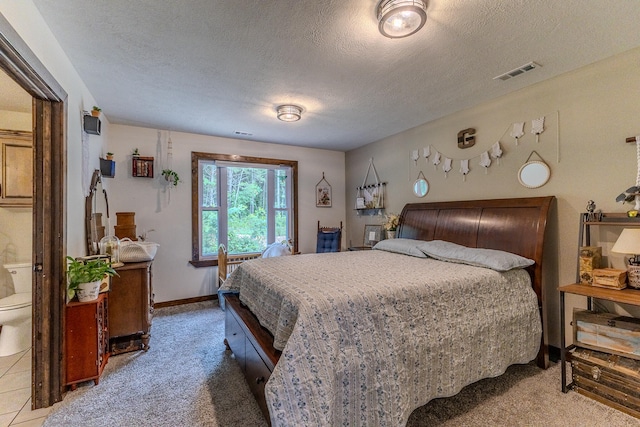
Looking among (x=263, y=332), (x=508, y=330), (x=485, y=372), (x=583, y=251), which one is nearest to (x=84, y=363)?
(x=263, y=332)

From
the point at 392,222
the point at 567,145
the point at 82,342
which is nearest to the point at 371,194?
the point at 392,222

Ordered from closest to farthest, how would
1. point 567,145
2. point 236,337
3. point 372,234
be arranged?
point 236,337 → point 567,145 → point 372,234

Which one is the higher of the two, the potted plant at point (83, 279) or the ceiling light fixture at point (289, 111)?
the ceiling light fixture at point (289, 111)

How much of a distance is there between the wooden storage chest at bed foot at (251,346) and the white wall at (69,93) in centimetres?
136

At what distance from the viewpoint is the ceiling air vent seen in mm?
2275

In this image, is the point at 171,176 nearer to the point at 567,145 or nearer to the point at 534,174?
the point at 534,174

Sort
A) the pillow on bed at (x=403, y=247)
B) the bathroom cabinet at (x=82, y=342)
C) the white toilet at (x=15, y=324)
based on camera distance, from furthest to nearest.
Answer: the pillow on bed at (x=403, y=247) < the white toilet at (x=15, y=324) < the bathroom cabinet at (x=82, y=342)

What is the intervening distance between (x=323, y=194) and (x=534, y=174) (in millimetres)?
3222

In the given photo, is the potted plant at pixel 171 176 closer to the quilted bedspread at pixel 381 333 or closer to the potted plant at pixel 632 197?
the quilted bedspread at pixel 381 333

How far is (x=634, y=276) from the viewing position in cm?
196

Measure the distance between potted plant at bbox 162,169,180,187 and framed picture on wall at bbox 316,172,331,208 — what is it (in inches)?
90.2

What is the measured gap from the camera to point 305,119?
355 centimetres

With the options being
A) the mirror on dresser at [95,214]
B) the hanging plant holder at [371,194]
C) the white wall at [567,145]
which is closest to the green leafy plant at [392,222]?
the hanging plant holder at [371,194]

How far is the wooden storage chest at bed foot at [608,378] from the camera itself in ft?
6.01
